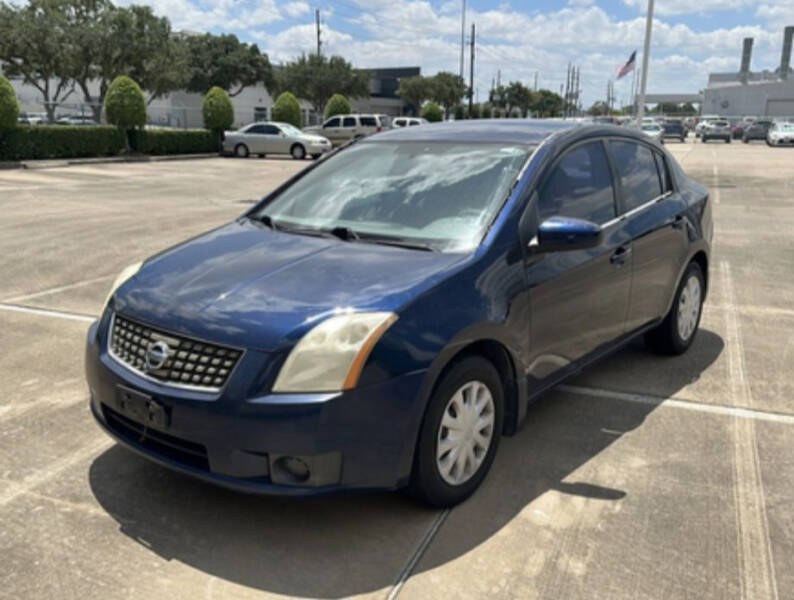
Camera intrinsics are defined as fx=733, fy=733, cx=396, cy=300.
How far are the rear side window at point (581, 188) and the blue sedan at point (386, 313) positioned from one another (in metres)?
0.01

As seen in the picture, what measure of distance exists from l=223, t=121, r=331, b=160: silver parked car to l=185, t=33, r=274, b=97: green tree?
36.4 meters

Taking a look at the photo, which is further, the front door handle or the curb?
the curb

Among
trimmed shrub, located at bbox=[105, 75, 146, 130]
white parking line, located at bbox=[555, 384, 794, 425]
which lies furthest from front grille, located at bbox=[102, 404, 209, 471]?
trimmed shrub, located at bbox=[105, 75, 146, 130]

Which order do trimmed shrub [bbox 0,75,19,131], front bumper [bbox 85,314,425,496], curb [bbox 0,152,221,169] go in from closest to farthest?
1. front bumper [bbox 85,314,425,496]
2. trimmed shrub [bbox 0,75,19,131]
3. curb [bbox 0,152,221,169]

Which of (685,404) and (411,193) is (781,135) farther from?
(411,193)

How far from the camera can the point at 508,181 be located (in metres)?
3.65

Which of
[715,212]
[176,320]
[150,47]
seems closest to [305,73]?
[150,47]

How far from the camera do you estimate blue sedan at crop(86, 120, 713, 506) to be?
2.70 meters

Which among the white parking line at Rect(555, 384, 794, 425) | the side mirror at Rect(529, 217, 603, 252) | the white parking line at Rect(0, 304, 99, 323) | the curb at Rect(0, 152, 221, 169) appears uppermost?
the side mirror at Rect(529, 217, 603, 252)

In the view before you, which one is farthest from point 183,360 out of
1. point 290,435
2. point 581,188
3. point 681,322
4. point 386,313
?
point 681,322

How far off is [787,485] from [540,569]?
1485mm

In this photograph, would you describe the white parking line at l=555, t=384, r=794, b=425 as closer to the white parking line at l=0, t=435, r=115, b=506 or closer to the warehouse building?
the white parking line at l=0, t=435, r=115, b=506

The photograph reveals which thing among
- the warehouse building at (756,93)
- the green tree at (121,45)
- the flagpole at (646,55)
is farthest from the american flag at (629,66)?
the warehouse building at (756,93)

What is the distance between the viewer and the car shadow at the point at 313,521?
276cm
